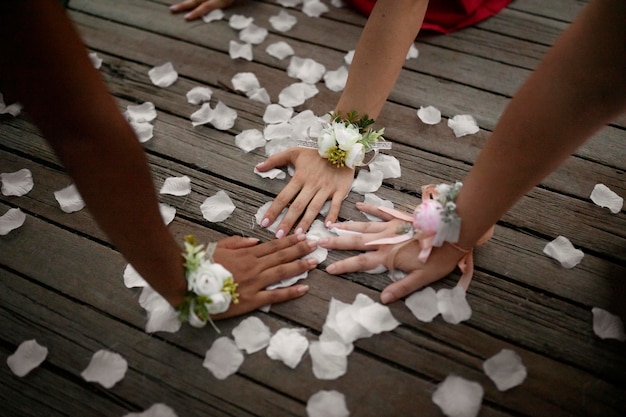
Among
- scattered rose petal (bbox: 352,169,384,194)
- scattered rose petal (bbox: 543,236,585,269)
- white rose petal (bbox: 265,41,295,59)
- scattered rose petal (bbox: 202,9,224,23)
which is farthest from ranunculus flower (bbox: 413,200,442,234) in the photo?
scattered rose petal (bbox: 202,9,224,23)

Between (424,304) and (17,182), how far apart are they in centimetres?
121

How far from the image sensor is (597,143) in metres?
1.52

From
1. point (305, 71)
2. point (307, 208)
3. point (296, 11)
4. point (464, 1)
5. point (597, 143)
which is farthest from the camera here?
point (296, 11)

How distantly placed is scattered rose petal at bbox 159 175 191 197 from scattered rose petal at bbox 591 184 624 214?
46.0 inches

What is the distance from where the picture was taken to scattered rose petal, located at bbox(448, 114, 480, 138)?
1539 millimetres

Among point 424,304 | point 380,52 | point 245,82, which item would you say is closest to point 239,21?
point 245,82

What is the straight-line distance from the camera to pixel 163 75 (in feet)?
5.62

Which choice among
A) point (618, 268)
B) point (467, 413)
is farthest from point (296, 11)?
point (467, 413)

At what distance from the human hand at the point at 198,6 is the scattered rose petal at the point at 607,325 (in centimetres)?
168

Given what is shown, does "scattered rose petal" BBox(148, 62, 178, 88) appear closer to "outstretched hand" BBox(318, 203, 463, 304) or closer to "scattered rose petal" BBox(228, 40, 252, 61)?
"scattered rose petal" BBox(228, 40, 252, 61)

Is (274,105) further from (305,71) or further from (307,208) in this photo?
(307,208)

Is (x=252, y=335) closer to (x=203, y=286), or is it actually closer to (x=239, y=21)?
(x=203, y=286)

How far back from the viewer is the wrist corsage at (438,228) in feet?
3.68

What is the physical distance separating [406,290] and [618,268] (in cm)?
Result: 57
